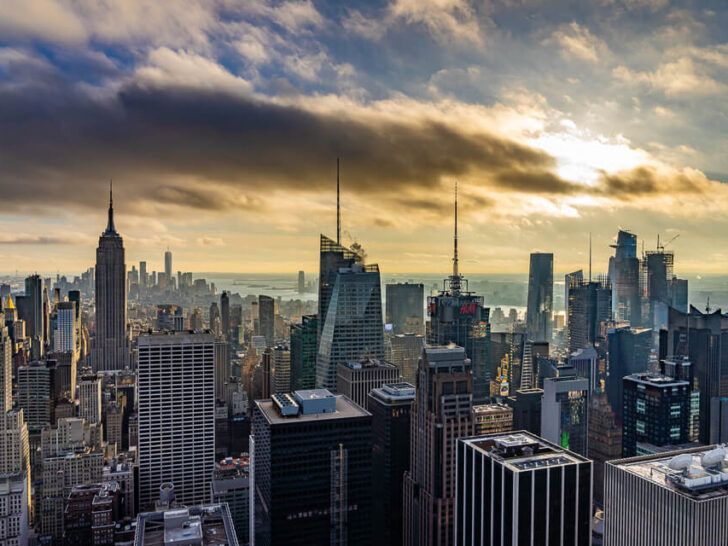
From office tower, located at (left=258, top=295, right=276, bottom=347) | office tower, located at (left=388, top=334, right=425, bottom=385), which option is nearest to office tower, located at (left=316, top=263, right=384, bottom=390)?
office tower, located at (left=388, top=334, right=425, bottom=385)

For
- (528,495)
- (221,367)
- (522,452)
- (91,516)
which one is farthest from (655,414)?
(221,367)

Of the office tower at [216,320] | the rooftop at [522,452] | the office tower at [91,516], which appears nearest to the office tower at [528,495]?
the rooftop at [522,452]

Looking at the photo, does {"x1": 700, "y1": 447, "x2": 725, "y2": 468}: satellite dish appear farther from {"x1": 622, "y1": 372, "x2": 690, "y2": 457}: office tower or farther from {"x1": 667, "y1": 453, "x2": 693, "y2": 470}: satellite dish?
{"x1": 622, "y1": 372, "x2": 690, "y2": 457}: office tower

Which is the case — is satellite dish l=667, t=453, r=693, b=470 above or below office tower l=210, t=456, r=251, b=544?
above

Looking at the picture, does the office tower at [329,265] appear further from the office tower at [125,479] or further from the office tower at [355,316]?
the office tower at [125,479]

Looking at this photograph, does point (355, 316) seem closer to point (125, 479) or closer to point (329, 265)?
point (329, 265)
